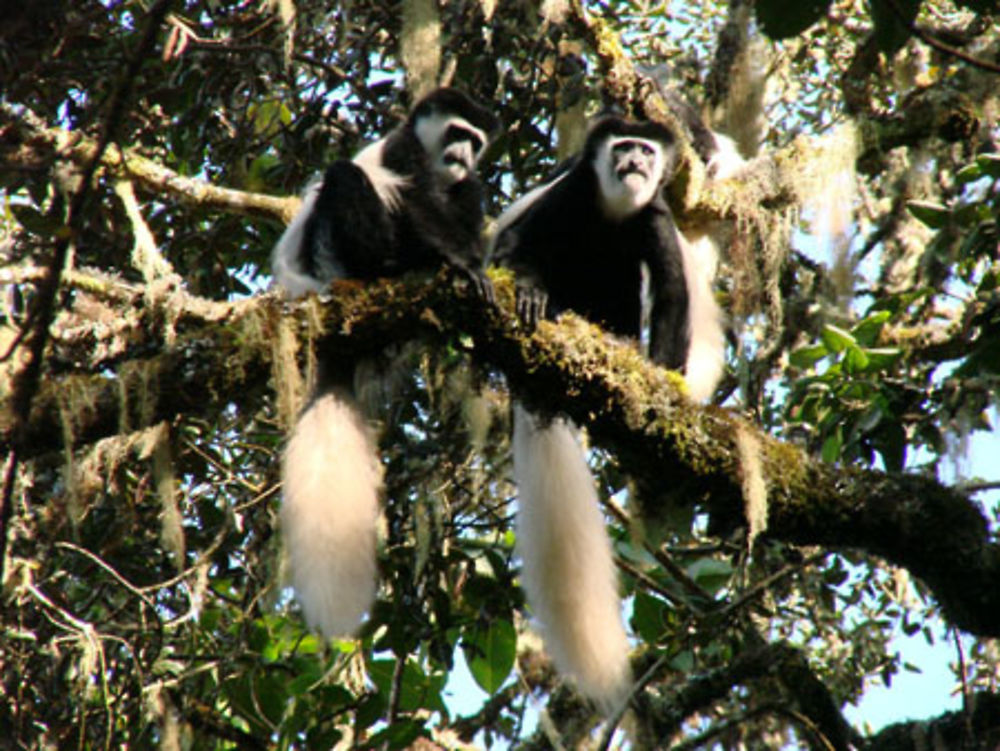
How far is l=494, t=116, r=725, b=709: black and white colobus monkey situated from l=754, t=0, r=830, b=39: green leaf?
145 centimetres

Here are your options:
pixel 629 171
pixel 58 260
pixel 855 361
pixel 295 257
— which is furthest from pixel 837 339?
pixel 58 260

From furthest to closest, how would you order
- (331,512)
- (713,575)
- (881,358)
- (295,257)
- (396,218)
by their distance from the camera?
(713,575) → (295,257) → (396,218) → (881,358) → (331,512)

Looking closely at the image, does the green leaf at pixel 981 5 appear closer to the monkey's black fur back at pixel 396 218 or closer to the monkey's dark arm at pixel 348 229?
the monkey's black fur back at pixel 396 218

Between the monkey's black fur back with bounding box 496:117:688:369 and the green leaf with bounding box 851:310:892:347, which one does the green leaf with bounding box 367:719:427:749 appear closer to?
the monkey's black fur back with bounding box 496:117:688:369

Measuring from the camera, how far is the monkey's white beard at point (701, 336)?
3752mm

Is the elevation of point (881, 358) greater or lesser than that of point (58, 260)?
greater

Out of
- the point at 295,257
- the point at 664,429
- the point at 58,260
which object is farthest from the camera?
the point at 295,257

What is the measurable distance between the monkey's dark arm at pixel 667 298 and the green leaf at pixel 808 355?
1.65ft

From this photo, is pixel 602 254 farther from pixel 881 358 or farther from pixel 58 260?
pixel 58 260

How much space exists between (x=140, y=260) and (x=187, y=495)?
824 millimetres

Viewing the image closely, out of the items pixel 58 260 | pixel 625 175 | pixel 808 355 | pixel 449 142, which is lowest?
pixel 58 260

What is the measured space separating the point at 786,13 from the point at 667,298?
1966mm

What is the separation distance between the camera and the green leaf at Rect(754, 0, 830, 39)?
1674 millimetres

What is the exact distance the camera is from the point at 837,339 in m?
2.98
